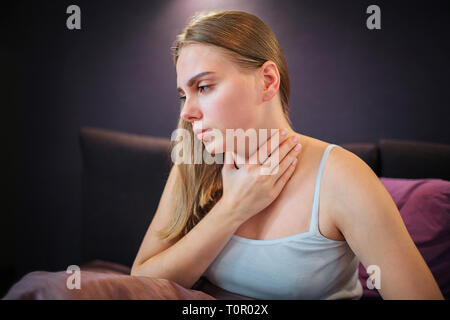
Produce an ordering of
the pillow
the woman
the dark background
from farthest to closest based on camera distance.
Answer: the dark background → the woman → the pillow

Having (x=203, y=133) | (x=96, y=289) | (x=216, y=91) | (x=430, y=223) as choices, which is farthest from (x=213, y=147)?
(x=430, y=223)

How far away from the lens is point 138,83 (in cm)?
204

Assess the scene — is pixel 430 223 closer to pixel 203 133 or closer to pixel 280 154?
pixel 280 154

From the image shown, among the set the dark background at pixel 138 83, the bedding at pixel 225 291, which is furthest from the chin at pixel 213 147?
the dark background at pixel 138 83

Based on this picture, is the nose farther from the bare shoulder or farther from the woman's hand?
the bare shoulder

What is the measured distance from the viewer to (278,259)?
944 millimetres

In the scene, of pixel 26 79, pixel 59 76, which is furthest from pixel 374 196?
pixel 26 79

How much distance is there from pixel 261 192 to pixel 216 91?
0.29 meters

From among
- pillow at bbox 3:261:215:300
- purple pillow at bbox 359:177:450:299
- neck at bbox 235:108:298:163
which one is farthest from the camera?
purple pillow at bbox 359:177:450:299

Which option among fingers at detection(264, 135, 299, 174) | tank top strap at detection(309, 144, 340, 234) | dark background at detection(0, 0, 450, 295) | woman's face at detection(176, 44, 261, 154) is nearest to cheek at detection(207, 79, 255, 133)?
woman's face at detection(176, 44, 261, 154)

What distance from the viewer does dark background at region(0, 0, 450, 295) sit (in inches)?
64.5

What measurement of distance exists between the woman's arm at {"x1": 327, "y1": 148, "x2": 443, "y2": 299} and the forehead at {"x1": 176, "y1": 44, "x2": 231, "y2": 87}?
38 cm

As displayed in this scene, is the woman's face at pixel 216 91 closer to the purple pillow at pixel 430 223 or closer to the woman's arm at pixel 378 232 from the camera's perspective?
the woman's arm at pixel 378 232

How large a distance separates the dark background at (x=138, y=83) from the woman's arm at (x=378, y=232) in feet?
3.03
